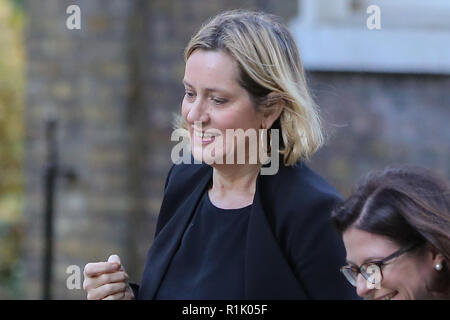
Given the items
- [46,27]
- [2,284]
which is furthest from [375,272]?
[2,284]

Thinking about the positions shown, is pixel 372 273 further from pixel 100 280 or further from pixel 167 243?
pixel 100 280

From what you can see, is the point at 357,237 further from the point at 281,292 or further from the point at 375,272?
the point at 281,292

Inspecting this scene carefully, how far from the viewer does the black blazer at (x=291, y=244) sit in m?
1.91

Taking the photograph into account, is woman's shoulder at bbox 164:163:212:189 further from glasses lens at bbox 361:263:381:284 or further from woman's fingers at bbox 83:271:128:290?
glasses lens at bbox 361:263:381:284

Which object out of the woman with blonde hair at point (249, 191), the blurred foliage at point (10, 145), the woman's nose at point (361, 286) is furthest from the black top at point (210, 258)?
the blurred foliage at point (10, 145)

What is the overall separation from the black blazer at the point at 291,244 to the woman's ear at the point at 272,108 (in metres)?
0.12

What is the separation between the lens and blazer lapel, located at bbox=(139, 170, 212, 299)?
2104 millimetres

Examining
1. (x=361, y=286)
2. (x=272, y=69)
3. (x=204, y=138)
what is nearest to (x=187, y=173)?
(x=204, y=138)

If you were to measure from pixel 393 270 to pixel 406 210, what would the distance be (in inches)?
6.0

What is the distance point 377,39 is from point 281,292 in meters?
3.10

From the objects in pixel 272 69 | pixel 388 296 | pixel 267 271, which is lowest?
pixel 388 296

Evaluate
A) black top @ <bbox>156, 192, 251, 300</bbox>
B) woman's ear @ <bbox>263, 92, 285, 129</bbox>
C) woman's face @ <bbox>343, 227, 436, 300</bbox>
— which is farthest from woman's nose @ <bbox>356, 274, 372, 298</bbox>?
woman's ear @ <bbox>263, 92, 285, 129</bbox>

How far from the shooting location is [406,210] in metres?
2.04
